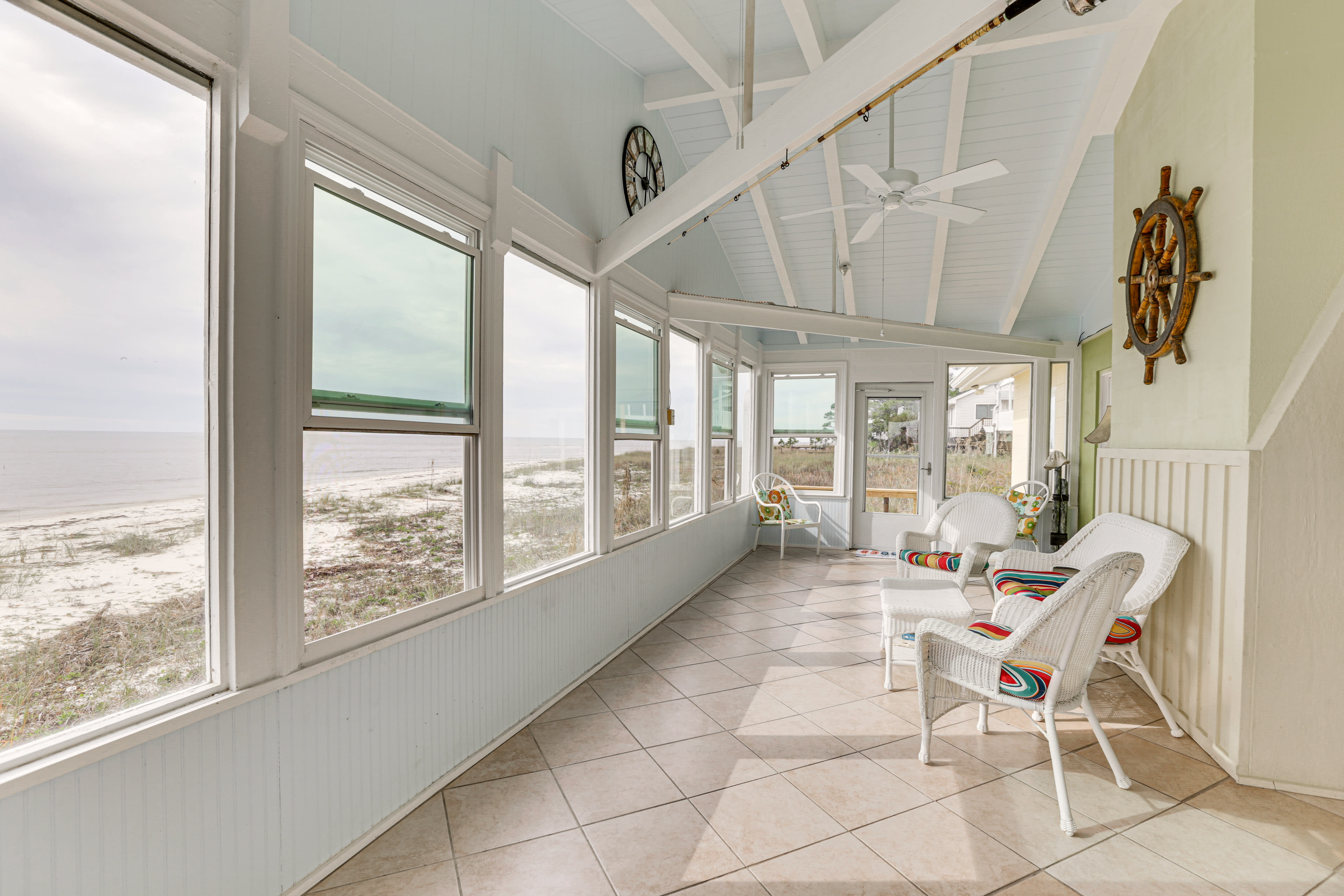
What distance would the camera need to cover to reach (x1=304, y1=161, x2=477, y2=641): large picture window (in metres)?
1.91

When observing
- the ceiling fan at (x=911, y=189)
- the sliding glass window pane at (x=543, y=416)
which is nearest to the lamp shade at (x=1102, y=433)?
the ceiling fan at (x=911, y=189)

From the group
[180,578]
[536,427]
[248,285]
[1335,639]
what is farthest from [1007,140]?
[180,578]

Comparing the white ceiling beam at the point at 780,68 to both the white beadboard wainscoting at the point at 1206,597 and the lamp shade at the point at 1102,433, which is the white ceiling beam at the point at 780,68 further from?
the lamp shade at the point at 1102,433

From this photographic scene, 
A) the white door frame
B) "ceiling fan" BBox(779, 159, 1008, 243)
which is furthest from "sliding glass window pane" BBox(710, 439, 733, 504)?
"ceiling fan" BBox(779, 159, 1008, 243)

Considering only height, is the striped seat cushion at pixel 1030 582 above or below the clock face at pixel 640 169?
below

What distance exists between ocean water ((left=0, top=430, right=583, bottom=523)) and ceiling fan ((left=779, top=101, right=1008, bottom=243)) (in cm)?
261

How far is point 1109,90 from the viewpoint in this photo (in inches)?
139

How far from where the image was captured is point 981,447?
7410 millimetres

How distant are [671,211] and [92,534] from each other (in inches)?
94.2

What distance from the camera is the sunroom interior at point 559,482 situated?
139 centimetres

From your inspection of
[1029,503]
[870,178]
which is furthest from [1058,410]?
[870,178]

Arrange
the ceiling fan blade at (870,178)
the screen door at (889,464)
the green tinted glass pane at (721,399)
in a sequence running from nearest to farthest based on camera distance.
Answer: the ceiling fan blade at (870,178), the green tinted glass pane at (721,399), the screen door at (889,464)

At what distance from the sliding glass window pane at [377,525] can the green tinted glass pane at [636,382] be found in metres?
1.57

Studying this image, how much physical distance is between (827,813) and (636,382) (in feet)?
8.96
